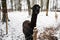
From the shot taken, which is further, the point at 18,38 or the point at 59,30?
the point at 59,30

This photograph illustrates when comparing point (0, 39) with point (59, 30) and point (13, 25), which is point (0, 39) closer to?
point (13, 25)

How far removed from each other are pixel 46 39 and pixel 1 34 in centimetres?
298

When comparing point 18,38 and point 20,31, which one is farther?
point 20,31

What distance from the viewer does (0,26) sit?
36.9 ft

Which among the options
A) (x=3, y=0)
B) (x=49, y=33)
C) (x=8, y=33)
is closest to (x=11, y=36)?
A: (x=8, y=33)

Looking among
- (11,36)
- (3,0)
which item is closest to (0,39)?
(11,36)

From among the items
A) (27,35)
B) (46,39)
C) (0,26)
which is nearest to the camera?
(27,35)

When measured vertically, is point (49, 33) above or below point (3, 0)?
below

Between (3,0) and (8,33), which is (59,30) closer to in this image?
(8,33)

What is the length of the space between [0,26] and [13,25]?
99 cm

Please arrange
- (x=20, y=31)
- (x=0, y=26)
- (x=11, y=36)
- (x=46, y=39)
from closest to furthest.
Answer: (x=46, y=39) < (x=11, y=36) < (x=20, y=31) < (x=0, y=26)

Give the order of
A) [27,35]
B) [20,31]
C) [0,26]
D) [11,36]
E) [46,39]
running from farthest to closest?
[0,26]
[20,31]
[11,36]
[46,39]
[27,35]

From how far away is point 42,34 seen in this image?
9805 mm

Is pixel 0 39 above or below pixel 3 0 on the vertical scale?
below
